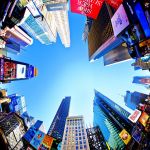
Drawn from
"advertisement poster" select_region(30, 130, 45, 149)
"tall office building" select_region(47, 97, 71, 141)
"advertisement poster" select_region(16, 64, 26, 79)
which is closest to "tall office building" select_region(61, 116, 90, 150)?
"advertisement poster" select_region(16, 64, 26, 79)

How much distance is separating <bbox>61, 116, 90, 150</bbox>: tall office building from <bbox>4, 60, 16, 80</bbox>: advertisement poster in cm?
4460

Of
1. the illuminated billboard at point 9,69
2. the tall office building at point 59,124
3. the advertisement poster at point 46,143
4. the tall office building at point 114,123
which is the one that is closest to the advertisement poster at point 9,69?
the illuminated billboard at point 9,69

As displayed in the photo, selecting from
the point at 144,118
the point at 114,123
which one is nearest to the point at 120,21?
the point at 144,118

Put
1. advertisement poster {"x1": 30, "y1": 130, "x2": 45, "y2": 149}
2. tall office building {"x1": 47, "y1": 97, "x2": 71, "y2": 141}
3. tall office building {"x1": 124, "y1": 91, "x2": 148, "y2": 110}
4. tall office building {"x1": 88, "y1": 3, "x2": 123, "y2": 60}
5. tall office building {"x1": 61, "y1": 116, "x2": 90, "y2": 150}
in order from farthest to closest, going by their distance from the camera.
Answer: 1. tall office building {"x1": 47, "y1": 97, "x2": 71, "y2": 141}
2. tall office building {"x1": 124, "y1": 91, "x2": 148, "y2": 110}
3. tall office building {"x1": 61, "y1": 116, "x2": 90, "y2": 150}
4. tall office building {"x1": 88, "y1": 3, "x2": 123, "y2": 60}
5. advertisement poster {"x1": 30, "y1": 130, "x2": 45, "y2": 149}

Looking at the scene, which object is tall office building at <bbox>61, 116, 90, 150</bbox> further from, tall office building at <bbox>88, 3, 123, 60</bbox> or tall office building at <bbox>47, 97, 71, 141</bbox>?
tall office building at <bbox>88, 3, 123, 60</bbox>

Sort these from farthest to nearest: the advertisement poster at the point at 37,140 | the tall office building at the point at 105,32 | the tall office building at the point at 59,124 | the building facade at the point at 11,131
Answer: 1. the tall office building at the point at 59,124
2. the building facade at the point at 11,131
3. the tall office building at the point at 105,32
4. the advertisement poster at the point at 37,140

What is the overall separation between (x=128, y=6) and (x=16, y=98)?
79778 mm

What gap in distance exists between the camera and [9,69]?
37.0 metres

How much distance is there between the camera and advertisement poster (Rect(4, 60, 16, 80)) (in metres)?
35.0

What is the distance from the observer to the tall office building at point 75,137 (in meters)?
71.8

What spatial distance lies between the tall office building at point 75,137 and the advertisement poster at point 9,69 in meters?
44.6

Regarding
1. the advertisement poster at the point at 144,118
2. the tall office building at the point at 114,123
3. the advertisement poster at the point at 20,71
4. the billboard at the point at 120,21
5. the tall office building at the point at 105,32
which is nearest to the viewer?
the billboard at the point at 120,21

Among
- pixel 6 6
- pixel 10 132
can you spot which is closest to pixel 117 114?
pixel 10 132

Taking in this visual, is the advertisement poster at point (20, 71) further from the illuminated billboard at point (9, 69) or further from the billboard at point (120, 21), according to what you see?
the billboard at point (120, 21)
